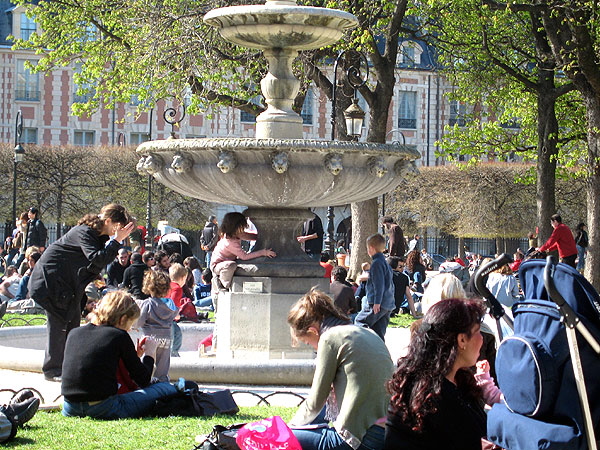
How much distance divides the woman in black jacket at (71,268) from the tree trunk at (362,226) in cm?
1418

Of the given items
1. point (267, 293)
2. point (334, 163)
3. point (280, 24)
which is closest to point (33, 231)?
point (267, 293)

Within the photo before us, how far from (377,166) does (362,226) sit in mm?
13459

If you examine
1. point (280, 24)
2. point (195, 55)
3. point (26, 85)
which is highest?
point (26, 85)

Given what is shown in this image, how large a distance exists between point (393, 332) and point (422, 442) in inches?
426

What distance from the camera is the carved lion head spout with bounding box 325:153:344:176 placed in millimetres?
10523

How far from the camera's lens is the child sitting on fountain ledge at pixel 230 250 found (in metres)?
11.4

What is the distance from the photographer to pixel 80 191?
158ft

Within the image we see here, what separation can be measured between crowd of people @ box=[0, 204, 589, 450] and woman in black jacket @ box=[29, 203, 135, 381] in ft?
0.04

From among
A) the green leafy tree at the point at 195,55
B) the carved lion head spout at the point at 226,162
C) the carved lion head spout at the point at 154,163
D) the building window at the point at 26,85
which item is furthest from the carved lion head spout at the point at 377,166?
the building window at the point at 26,85

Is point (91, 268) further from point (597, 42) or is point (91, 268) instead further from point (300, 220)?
point (597, 42)

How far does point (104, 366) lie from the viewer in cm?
780

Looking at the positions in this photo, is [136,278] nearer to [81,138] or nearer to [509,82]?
[509,82]

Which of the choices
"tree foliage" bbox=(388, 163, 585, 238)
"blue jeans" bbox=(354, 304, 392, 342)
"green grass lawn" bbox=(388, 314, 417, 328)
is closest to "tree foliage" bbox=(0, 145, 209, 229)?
"tree foliage" bbox=(388, 163, 585, 238)

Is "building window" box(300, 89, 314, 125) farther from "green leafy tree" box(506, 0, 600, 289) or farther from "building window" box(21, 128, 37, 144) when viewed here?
"green leafy tree" box(506, 0, 600, 289)
